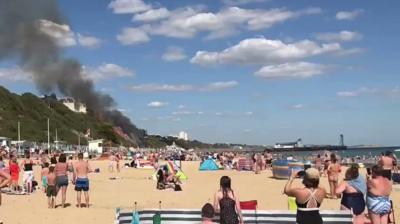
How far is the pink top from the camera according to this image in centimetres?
1462

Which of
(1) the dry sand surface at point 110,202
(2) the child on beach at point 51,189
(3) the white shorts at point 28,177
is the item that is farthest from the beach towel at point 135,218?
(3) the white shorts at point 28,177

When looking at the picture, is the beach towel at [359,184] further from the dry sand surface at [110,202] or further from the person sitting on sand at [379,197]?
the dry sand surface at [110,202]

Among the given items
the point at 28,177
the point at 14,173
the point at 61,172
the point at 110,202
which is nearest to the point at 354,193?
the point at 61,172

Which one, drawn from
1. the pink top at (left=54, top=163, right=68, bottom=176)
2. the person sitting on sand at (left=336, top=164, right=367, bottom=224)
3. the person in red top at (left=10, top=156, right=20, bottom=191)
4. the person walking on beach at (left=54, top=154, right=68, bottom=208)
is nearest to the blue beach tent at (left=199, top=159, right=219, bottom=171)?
the person in red top at (left=10, top=156, right=20, bottom=191)

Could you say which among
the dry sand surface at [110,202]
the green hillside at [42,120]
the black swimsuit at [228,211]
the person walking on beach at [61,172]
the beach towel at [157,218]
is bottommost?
the dry sand surface at [110,202]

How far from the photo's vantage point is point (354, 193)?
926cm

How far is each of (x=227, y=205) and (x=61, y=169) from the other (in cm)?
837

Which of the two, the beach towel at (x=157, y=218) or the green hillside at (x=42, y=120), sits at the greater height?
the green hillside at (x=42, y=120)

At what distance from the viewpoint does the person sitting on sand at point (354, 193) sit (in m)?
9.10

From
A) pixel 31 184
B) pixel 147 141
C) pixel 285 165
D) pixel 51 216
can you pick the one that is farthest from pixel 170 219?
pixel 147 141

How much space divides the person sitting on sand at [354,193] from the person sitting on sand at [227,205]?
8.00 feet

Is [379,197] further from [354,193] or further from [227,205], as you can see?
[227,205]

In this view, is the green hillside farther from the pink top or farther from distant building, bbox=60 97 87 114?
the pink top

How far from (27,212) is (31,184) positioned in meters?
5.45
